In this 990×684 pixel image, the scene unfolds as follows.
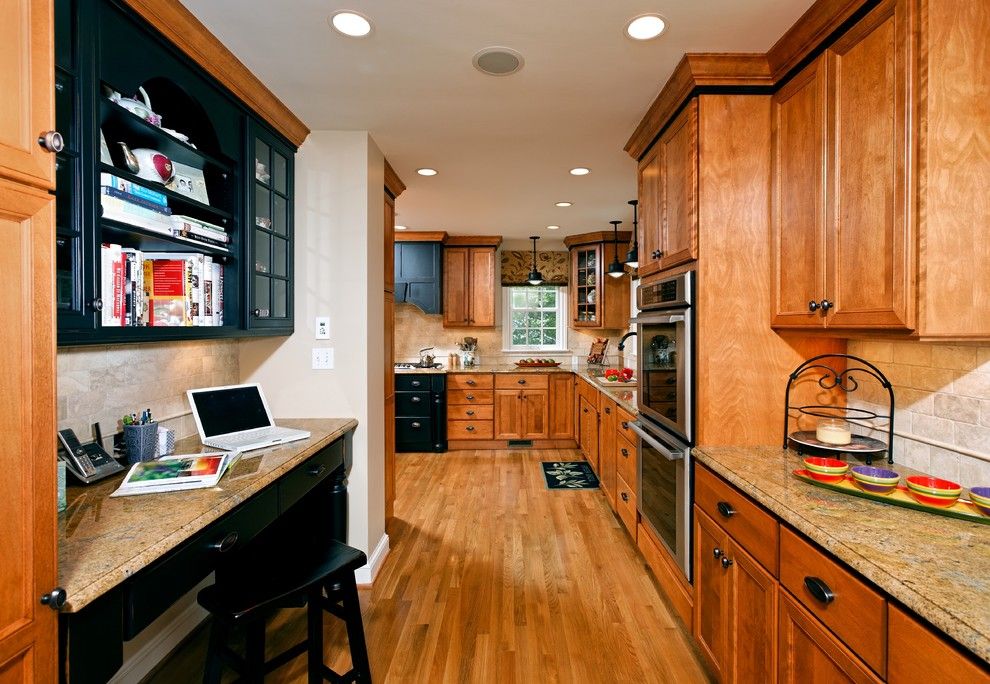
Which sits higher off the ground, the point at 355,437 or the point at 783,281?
the point at 783,281

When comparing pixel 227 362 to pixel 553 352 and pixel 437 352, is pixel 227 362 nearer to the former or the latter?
pixel 437 352

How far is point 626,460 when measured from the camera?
3195mm

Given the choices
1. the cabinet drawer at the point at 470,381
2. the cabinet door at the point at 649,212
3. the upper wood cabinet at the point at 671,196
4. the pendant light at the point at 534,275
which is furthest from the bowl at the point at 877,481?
the pendant light at the point at 534,275

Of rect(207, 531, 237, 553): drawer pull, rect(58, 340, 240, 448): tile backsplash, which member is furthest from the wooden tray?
rect(58, 340, 240, 448): tile backsplash

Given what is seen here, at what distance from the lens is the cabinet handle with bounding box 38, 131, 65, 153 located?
0.88 meters

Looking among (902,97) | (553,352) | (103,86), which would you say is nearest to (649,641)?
(902,97)

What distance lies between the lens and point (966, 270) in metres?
1.32

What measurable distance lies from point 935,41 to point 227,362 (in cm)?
303

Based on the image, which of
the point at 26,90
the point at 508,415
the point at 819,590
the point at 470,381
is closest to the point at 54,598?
the point at 26,90

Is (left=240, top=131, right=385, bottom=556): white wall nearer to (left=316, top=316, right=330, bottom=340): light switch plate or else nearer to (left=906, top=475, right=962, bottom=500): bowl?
(left=316, top=316, right=330, bottom=340): light switch plate

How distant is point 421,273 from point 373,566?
3.61 m

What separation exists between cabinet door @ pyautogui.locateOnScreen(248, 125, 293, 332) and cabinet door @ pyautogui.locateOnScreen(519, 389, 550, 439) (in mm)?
3353

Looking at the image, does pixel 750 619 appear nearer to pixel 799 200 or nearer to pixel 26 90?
pixel 799 200

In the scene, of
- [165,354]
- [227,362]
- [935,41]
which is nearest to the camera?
[935,41]
